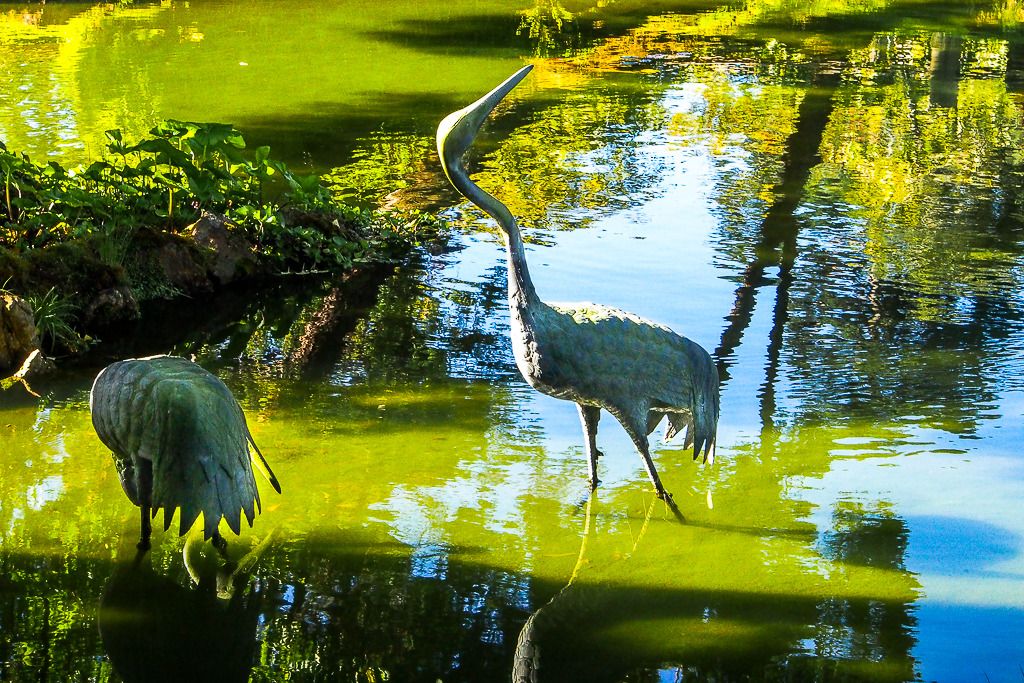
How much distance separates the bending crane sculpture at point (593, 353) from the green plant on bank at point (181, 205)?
14.4 feet

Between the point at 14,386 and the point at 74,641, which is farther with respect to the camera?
the point at 14,386

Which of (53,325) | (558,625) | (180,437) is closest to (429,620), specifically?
(558,625)

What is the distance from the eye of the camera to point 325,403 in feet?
25.0

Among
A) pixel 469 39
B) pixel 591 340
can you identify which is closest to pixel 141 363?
pixel 591 340

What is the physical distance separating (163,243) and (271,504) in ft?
12.9

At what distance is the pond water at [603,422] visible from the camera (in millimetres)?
5188

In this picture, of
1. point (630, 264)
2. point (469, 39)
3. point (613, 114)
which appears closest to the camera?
point (630, 264)

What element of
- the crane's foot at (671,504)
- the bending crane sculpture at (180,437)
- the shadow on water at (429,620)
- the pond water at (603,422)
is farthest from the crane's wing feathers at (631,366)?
the bending crane sculpture at (180,437)

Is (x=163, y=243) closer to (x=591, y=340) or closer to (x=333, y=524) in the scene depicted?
(x=333, y=524)

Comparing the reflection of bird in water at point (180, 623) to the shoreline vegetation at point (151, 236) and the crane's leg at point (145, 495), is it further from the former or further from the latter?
the shoreline vegetation at point (151, 236)

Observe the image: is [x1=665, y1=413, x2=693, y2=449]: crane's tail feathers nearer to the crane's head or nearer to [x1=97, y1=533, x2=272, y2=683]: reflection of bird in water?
the crane's head

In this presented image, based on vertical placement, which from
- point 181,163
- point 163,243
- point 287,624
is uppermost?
point 181,163

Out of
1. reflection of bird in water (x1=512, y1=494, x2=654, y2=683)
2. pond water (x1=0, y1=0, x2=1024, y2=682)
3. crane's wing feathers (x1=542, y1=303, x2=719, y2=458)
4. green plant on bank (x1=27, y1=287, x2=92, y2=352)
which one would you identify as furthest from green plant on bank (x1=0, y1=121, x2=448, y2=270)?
reflection of bird in water (x1=512, y1=494, x2=654, y2=683)

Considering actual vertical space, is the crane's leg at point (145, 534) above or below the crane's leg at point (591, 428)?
below
